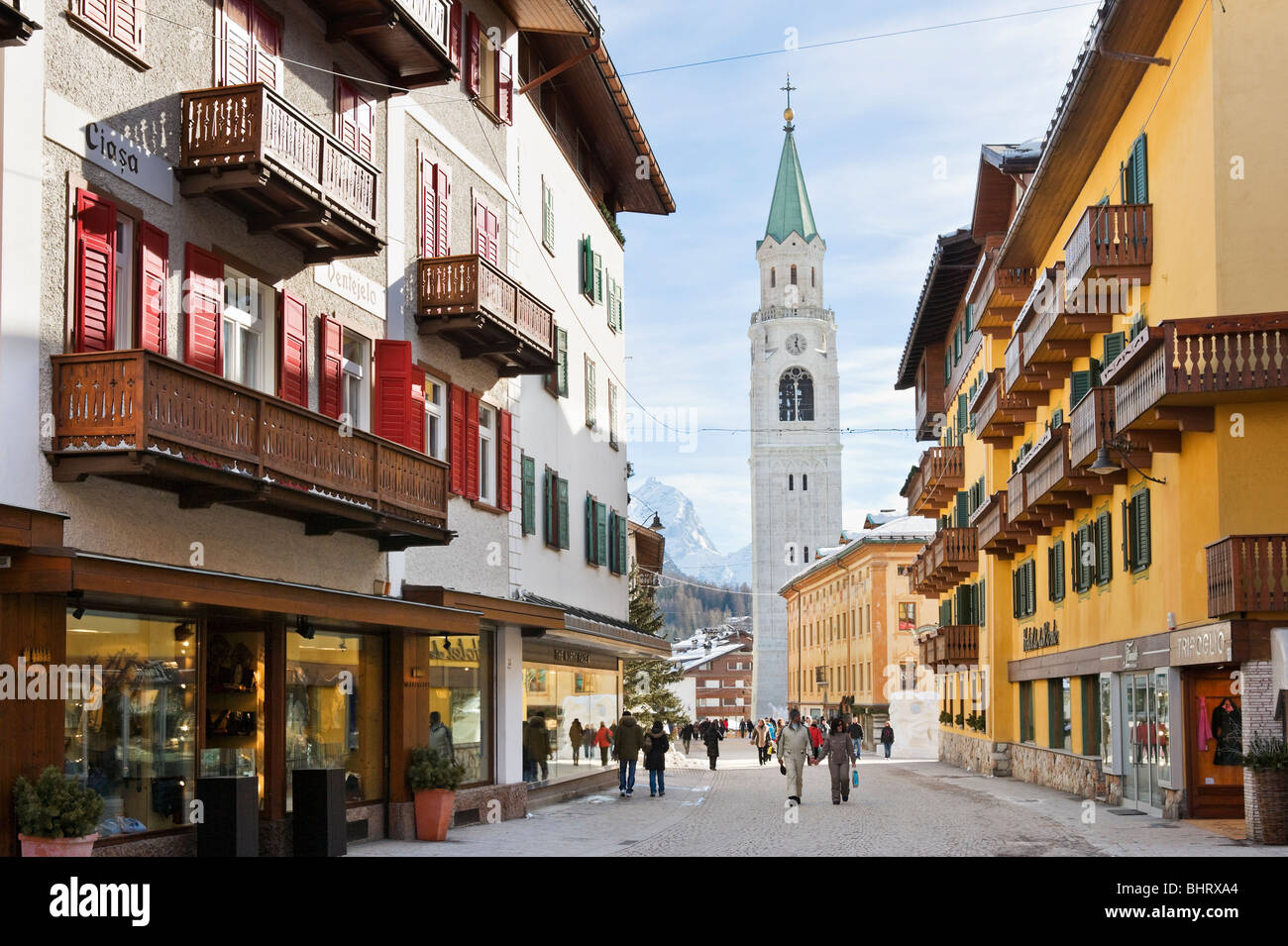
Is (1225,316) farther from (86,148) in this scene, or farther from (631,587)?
(631,587)

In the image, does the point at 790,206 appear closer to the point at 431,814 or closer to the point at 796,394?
the point at 796,394

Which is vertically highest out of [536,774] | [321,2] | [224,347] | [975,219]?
[975,219]

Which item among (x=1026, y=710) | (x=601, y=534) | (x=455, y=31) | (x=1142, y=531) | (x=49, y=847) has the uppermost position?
(x=455, y=31)

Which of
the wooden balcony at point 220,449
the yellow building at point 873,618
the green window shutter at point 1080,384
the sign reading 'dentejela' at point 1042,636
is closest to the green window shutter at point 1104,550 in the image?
the green window shutter at point 1080,384

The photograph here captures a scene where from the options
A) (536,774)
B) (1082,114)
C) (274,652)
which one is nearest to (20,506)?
(274,652)

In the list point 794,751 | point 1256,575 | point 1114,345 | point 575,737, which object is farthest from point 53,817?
point 575,737

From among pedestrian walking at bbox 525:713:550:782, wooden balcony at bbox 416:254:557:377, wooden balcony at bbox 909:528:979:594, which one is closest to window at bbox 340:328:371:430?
wooden balcony at bbox 416:254:557:377

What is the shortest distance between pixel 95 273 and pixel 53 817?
4.93m

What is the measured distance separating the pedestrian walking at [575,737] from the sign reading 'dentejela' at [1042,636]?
10895mm

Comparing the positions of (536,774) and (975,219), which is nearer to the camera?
(536,774)

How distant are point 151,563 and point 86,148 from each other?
12.7ft

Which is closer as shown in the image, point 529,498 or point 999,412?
point 529,498

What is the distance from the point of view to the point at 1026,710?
41.2 meters

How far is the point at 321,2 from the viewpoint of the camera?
19.5 m
